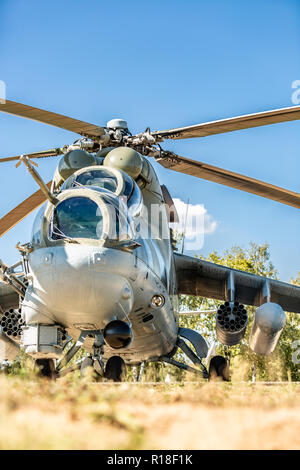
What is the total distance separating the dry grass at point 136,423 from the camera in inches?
109

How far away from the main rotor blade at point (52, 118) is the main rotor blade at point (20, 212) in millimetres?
1470

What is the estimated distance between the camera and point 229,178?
1101 centimetres

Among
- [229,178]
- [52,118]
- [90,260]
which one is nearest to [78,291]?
[90,260]

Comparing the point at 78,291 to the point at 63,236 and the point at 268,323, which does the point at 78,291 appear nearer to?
the point at 63,236

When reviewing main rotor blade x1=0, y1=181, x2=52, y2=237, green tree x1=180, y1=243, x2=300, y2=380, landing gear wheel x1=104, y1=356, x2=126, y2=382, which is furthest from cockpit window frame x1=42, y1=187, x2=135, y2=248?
green tree x1=180, y1=243, x2=300, y2=380

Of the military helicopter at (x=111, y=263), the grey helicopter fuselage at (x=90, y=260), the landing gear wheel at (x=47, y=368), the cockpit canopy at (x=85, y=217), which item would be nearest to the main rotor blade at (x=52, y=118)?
the military helicopter at (x=111, y=263)

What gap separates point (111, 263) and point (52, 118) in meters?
2.98

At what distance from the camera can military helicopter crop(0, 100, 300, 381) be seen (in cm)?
761

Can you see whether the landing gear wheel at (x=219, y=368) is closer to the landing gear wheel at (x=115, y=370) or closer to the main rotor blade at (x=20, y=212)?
the landing gear wheel at (x=115, y=370)

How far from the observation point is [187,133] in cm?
1043

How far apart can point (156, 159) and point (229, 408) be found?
329 inches

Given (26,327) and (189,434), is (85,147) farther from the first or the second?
(189,434)

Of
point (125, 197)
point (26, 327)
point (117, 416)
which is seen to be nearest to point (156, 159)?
point (125, 197)

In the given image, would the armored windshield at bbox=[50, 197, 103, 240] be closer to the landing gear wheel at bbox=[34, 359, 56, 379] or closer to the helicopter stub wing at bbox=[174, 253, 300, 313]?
the landing gear wheel at bbox=[34, 359, 56, 379]
